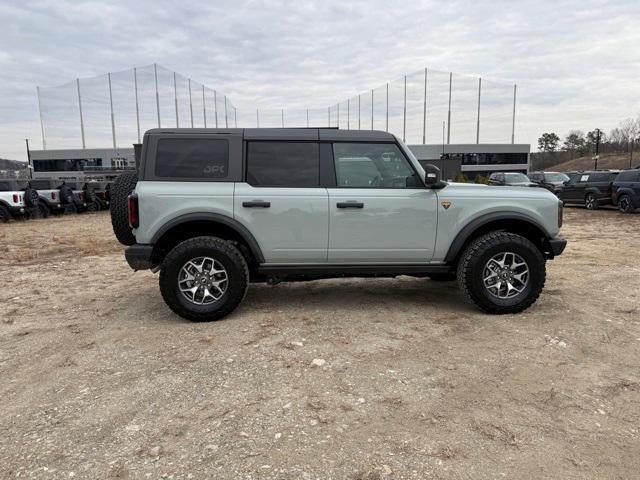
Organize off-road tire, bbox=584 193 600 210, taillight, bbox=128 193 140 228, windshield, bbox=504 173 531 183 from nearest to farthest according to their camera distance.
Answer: taillight, bbox=128 193 140 228 → off-road tire, bbox=584 193 600 210 → windshield, bbox=504 173 531 183

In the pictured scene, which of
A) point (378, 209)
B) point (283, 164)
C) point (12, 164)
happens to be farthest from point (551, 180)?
point (12, 164)

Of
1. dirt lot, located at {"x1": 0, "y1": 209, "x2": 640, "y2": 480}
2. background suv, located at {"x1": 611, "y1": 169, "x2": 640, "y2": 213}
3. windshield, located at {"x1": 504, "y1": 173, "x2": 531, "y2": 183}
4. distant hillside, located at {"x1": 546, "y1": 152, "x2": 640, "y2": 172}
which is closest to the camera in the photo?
dirt lot, located at {"x1": 0, "y1": 209, "x2": 640, "y2": 480}

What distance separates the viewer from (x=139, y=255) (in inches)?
188

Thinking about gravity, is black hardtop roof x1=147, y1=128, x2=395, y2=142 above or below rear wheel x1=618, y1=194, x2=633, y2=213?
above

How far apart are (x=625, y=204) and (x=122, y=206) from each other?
57.6 ft

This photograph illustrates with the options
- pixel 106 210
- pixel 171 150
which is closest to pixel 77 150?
pixel 106 210

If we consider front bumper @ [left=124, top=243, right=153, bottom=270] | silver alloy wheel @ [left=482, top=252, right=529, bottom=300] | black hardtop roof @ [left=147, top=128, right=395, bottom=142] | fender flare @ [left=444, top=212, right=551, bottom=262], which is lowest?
silver alloy wheel @ [left=482, top=252, right=529, bottom=300]

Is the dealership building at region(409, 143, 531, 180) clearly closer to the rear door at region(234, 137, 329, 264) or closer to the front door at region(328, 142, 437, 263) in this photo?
the front door at region(328, 142, 437, 263)

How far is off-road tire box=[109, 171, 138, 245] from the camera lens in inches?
200

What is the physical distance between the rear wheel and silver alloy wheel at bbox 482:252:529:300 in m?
14.6

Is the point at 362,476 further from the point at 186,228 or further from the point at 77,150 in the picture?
the point at 77,150

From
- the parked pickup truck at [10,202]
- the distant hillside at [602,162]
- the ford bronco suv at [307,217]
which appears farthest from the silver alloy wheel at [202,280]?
the distant hillside at [602,162]

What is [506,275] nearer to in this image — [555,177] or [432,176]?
[432,176]

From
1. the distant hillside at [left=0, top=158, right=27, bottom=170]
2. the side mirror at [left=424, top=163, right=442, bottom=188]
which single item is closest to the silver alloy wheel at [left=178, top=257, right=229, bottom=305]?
the side mirror at [left=424, top=163, right=442, bottom=188]
